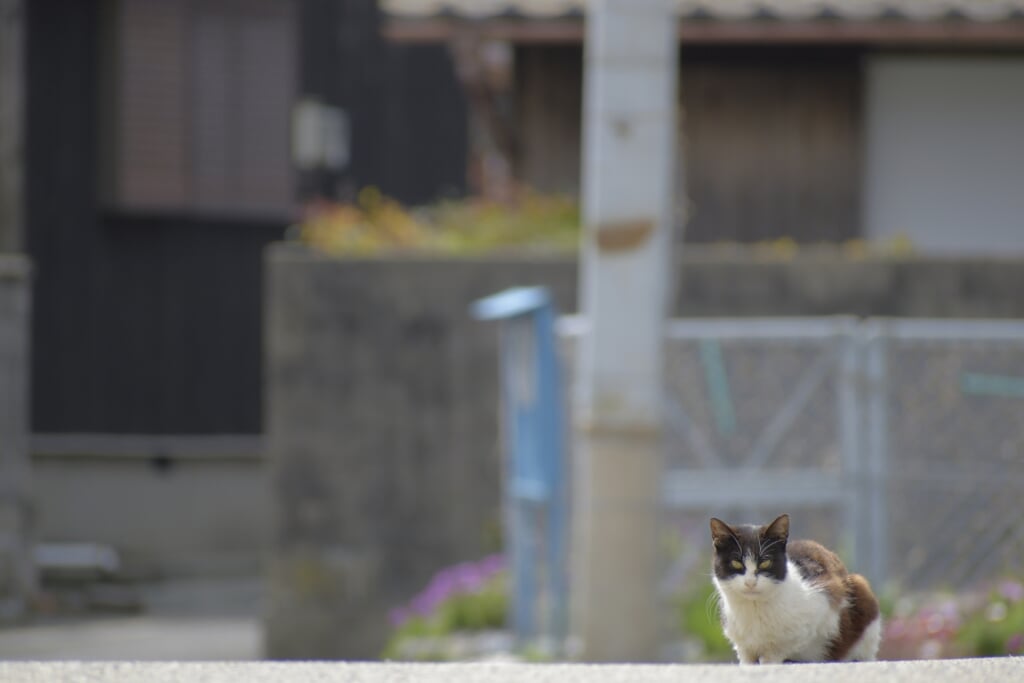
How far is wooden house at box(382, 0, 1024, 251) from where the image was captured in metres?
13.4

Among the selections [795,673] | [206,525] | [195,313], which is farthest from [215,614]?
[795,673]

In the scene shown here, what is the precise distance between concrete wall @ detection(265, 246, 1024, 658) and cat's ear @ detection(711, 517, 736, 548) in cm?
1130

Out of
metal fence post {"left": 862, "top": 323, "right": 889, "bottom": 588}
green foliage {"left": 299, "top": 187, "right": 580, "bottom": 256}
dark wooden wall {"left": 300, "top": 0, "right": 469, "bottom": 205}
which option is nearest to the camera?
metal fence post {"left": 862, "top": 323, "right": 889, "bottom": 588}

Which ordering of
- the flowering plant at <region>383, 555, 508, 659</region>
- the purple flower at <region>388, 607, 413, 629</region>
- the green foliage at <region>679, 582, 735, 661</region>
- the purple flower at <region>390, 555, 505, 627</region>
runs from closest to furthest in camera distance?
the green foliage at <region>679, 582, 735, 661</region>, the flowering plant at <region>383, 555, 508, 659</region>, the purple flower at <region>390, 555, 505, 627</region>, the purple flower at <region>388, 607, 413, 629</region>

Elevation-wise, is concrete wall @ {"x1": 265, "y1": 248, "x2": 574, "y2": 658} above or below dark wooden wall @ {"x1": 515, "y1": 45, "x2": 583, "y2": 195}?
below

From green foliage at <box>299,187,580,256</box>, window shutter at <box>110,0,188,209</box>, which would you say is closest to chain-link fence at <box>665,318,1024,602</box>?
green foliage at <box>299,187,580,256</box>

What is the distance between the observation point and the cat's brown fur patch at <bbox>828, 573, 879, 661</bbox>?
1036 millimetres

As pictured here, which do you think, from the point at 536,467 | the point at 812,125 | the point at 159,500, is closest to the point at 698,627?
the point at 536,467

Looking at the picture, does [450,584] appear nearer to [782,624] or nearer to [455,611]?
[455,611]

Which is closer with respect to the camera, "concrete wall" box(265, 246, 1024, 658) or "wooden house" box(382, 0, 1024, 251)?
"concrete wall" box(265, 246, 1024, 658)

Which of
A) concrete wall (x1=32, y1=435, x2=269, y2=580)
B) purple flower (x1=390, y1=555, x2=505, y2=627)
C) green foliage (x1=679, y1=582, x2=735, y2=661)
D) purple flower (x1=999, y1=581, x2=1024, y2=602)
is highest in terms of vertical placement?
purple flower (x1=999, y1=581, x2=1024, y2=602)

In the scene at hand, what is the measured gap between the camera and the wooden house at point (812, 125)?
13375 millimetres

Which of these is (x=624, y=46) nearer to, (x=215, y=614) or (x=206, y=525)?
(x=215, y=614)

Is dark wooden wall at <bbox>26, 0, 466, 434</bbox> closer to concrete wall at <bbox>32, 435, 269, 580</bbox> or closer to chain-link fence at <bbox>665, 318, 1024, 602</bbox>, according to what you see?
concrete wall at <bbox>32, 435, 269, 580</bbox>
